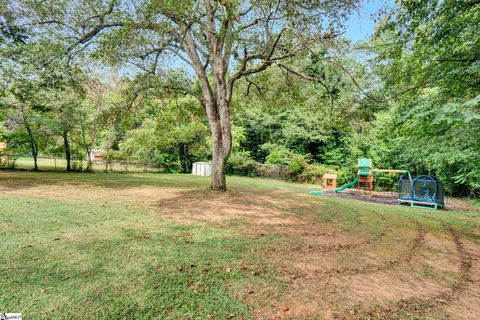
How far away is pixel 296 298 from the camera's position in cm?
262

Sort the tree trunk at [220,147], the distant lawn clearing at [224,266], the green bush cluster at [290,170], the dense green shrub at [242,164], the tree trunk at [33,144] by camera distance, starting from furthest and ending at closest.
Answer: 1. the dense green shrub at [242,164]
2. the green bush cluster at [290,170]
3. the tree trunk at [33,144]
4. the tree trunk at [220,147]
5. the distant lawn clearing at [224,266]

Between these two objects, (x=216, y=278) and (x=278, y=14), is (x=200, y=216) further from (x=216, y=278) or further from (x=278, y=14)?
(x=278, y=14)

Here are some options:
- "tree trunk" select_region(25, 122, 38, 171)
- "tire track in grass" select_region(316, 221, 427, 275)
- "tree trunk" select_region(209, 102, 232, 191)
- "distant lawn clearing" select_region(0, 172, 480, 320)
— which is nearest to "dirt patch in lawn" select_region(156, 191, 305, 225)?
"distant lawn clearing" select_region(0, 172, 480, 320)

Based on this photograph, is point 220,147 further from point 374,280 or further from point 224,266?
point 374,280

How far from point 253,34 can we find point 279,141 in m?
13.0

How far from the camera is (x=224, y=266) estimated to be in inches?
129

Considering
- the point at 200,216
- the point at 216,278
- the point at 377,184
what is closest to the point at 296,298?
the point at 216,278

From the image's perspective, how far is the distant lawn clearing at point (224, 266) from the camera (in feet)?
7.92

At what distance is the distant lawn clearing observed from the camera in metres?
2.41

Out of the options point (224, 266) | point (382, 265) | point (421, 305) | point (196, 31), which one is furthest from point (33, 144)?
point (421, 305)

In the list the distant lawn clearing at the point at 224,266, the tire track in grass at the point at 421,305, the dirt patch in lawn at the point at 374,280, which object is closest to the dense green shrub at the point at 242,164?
the distant lawn clearing at the point at 224,266

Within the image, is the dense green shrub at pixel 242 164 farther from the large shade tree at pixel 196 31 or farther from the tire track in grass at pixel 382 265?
the tire track in grass at pixel 382 265

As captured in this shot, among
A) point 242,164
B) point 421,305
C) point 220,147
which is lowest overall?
point 421,305

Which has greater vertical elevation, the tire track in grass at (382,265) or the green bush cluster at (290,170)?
the green bush cluster at (290,170)
